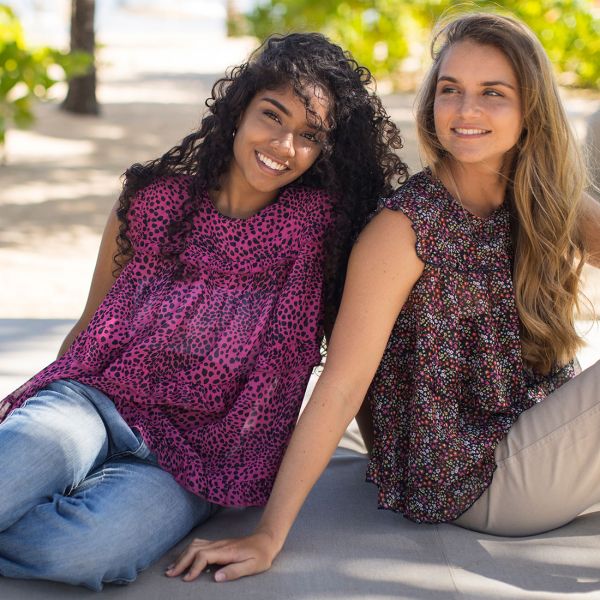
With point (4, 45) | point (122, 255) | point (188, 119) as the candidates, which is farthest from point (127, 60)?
point (122, 255)

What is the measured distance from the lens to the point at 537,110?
2434mm

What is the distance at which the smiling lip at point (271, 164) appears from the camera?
2.53 m

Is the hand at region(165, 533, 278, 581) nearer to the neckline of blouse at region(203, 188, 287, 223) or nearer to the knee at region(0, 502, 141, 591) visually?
the knee at region(0, 502, 141, 591)

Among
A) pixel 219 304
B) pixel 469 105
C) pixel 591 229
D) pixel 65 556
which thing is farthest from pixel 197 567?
pixel 591 229

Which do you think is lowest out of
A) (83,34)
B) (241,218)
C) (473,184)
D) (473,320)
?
(473,320)

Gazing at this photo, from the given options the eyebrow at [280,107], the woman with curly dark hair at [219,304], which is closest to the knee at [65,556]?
the woman with curly dark hair at [219,304]

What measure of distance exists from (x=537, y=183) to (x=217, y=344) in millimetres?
888

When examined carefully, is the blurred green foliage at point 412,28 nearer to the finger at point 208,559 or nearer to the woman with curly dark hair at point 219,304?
the woman with curly dark hair at point 219,304

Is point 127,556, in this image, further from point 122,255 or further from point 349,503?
point 122,255

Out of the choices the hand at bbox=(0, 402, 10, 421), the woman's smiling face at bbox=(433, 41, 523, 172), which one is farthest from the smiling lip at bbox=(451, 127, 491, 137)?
the hand at bbox=(0, 402, 10, 421)

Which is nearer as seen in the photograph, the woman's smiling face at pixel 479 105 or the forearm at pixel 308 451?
the forearm at pixel 308 451

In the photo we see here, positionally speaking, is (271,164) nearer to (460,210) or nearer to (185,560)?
(460,210)

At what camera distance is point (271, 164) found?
2529 millimetres

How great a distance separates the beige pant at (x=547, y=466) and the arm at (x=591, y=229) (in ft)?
1.19
